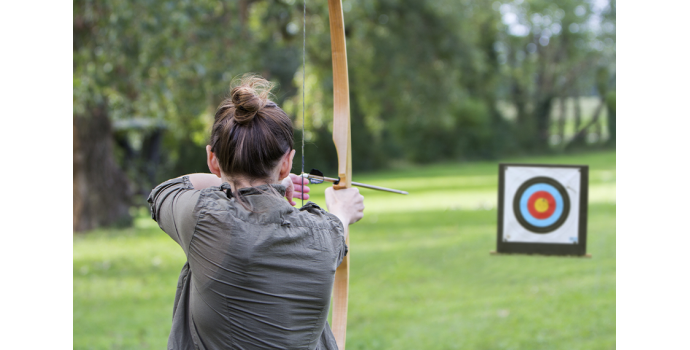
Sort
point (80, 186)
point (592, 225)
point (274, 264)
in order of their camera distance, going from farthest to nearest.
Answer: point (592, 225), point (80, 186), point (274, 264)

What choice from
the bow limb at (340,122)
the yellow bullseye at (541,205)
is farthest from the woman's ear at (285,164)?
the yellow bullseye at (541,205)

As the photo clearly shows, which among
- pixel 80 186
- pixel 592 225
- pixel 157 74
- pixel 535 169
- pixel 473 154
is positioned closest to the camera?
pixel 535 169

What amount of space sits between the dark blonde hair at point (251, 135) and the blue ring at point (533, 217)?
164cm

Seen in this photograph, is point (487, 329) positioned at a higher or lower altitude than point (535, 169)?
lower

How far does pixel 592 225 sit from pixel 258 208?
22.7 ft

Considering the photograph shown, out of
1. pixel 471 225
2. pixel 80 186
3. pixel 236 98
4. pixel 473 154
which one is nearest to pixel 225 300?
pixel 236 98

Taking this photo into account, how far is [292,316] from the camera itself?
938mm

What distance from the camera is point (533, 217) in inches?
93.0

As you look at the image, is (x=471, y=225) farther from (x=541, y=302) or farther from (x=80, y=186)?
(x=80, y=186)

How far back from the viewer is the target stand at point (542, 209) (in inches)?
90.9

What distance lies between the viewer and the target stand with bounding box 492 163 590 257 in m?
2.31

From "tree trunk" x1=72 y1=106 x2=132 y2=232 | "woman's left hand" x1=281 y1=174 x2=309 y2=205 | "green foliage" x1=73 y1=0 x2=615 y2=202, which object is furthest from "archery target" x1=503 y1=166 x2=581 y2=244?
"tree trunk" x1=72 y1=106 x2=132 y2=232

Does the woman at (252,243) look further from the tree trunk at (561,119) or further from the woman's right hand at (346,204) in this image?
the tree trunk at (561,119)

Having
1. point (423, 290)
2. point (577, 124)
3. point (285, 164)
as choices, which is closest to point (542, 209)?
point (285, 164)
